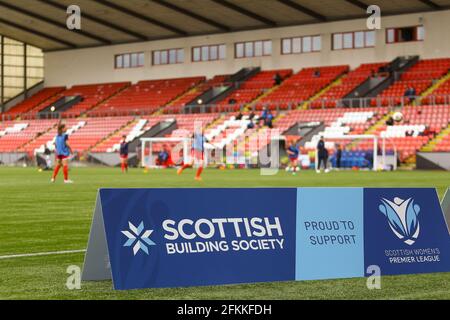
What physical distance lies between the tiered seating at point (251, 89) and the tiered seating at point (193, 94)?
8.62 ft

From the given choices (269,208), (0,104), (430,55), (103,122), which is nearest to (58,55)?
(0,104)

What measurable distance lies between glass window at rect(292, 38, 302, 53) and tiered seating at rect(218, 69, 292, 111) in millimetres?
1548

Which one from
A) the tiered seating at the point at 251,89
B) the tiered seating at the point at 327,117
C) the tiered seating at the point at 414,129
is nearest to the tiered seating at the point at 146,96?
the tiered seating at the point at 251,89

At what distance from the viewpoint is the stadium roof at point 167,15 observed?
56.5 m

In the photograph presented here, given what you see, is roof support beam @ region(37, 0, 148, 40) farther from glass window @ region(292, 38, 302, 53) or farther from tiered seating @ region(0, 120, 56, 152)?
glass window @ region(292, 38, 302, 53)

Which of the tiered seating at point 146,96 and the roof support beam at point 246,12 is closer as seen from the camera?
the roof support beam at point 246,12

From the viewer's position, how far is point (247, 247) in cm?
781

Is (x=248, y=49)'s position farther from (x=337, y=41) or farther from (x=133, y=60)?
(x=133, y=60)

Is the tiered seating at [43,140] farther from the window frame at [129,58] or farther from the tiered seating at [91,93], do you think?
the window frame at [129,58]

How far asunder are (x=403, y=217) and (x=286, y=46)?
184 feet

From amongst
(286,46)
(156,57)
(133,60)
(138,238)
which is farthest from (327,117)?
(138,238)

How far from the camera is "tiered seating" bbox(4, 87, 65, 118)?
254 feet

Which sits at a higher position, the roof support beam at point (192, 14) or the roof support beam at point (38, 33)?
the roof support beam at point (38, 33)
